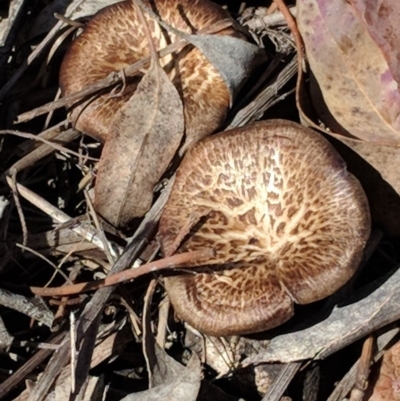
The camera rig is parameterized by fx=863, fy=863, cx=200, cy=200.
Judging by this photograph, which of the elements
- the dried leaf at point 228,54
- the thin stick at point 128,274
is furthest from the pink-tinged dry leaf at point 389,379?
the dried leaf at point 228,54

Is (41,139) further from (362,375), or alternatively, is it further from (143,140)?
(362,375)

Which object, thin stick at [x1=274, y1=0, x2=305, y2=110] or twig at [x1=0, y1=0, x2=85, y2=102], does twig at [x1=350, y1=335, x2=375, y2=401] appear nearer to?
thin stick at [x1=274, y1=0, x2=305, y2=110]

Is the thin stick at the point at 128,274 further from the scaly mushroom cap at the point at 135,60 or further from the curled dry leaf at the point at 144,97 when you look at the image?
the scaly mushroom cap at the point at 135,60

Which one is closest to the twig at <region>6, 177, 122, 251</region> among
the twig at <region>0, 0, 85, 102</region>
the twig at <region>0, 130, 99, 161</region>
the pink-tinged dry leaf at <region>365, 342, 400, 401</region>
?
the twig at <region>0, 130, 99, 161</region>

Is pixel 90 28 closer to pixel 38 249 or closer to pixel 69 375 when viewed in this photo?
pixel 38 249

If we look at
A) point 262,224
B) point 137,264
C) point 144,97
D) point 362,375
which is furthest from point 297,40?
point 362,375

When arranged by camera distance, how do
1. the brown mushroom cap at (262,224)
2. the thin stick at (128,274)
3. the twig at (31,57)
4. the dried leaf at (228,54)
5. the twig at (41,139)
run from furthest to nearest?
1. the twig at (31,57)
2. the twig at (41,139)
3. the dried leaf at (228,54)
4. the thin stick at (128,274)
5. the brown mushroom cap at (262,224)
